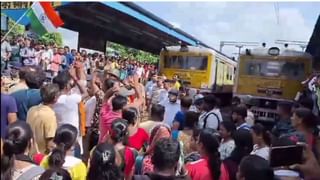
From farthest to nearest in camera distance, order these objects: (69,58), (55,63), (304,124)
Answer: (69,58), (55,63), (304,124)

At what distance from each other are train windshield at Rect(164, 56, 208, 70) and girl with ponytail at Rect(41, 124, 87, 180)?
1258 cm

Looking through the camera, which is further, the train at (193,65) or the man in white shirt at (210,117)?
the train at (193,65)


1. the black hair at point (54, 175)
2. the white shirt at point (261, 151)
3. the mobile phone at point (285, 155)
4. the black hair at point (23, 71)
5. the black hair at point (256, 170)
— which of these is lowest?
the white shirt at point (261, 151)

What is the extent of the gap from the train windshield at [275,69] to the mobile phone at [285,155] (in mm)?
11342

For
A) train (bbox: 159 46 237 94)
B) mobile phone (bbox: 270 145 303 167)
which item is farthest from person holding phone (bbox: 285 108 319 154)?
train (bbox: 159 46 237 94)

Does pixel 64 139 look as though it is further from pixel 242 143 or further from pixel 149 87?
pixel 149 87

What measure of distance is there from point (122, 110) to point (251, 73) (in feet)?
34.4

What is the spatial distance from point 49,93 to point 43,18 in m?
1.87

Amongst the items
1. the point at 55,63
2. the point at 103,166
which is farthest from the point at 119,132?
the point at 55,63

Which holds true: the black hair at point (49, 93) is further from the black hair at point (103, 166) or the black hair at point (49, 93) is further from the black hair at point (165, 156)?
the black hair at point (165, 156)

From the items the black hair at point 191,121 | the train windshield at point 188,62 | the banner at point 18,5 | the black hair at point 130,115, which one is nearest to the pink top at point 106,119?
the black hair at point 130,115

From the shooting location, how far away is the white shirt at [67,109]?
4.62 m

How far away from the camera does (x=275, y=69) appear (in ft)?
46.2

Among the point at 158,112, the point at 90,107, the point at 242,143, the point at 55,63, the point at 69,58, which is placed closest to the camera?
the point at 242,143
